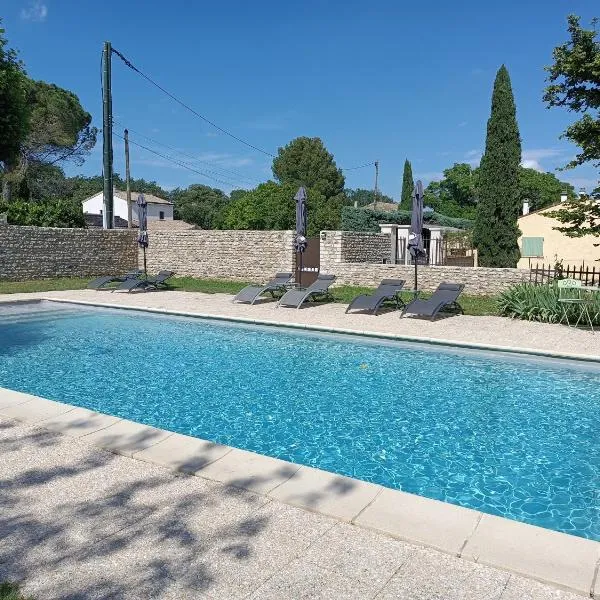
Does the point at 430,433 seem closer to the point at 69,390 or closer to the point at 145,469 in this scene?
the point at 145,469

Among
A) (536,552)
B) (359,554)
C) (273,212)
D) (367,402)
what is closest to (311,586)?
(359,554)

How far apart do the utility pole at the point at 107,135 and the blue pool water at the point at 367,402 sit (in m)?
14.0

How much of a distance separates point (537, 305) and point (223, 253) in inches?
520

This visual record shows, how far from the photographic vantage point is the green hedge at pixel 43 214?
21531mm

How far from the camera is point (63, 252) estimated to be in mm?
21688

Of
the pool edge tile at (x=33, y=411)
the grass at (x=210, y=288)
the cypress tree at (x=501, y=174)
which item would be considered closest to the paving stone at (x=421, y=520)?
the pool edge tile at (x=33, y=411)

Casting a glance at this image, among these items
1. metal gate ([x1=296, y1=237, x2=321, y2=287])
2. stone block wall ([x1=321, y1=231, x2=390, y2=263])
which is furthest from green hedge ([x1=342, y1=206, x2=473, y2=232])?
metal gate ([x1=296, y1=237, x2=321, y2=287])

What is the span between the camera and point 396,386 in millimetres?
7734

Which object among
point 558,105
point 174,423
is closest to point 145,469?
point 174,423

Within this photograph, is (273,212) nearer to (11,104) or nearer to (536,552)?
(11,104)

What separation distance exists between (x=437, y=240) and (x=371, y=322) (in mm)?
12103

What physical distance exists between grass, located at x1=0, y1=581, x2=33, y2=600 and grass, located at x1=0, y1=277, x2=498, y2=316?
465 inches

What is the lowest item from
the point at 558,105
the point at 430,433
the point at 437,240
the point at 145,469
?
the point at 430,433

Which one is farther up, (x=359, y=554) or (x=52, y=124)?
(x=52, y=124)
